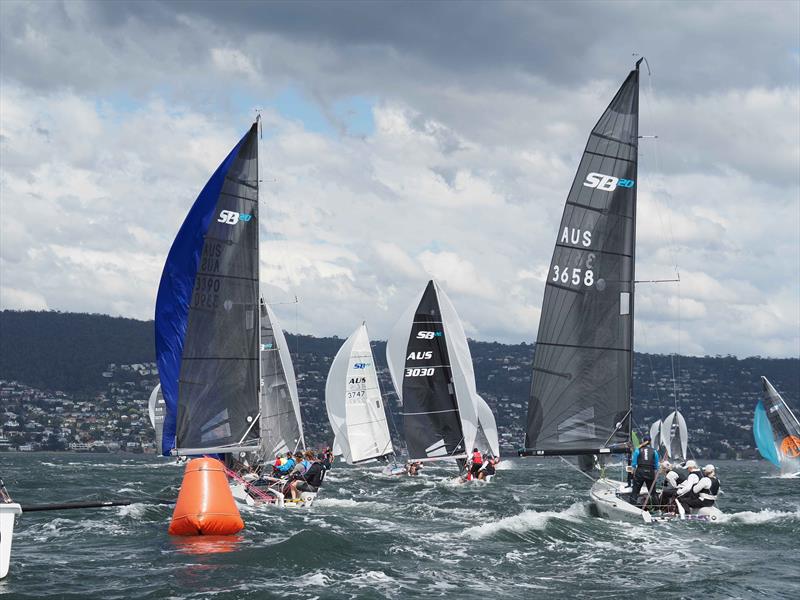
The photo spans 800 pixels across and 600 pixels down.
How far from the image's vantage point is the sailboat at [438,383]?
41688mm

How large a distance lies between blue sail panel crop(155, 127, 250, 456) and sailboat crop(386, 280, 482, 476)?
13206mm

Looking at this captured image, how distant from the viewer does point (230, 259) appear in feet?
94.0

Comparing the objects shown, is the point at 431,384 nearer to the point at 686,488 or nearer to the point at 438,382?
the point at 438,382

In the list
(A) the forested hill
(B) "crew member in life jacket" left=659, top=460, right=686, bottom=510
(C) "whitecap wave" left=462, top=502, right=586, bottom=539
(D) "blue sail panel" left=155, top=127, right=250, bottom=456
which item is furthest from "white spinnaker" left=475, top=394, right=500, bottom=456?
(A) the forested hill

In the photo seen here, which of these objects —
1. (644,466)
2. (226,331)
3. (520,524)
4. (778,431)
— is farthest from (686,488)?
(778,431)

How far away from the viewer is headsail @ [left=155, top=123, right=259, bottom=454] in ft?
92.5

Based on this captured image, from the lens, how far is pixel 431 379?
41.8 meters

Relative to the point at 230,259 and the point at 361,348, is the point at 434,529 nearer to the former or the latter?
the point at 230,259

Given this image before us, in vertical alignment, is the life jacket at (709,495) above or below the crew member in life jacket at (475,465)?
above

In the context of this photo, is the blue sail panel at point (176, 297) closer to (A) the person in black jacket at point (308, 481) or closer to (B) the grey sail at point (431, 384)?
→ (A) the person in black jacket at point (308, 481)

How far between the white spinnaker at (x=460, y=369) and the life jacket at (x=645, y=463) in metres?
Result: 18.4

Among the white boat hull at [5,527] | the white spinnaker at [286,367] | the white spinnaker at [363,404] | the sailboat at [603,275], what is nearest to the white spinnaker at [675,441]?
the white spinnaker at [363,404]

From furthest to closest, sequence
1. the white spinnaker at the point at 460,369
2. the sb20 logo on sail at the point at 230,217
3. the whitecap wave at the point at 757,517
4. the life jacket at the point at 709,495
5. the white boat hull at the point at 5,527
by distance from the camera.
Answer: the white spinnaker at the point at 460,369 → the sb20 logo on sail at the point at 230,217 → the whitecap wave at the point at 757,517 → the life jacket at the point at 709,495 → the white boat hull at the point at 5,527

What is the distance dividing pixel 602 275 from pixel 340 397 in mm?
26235
